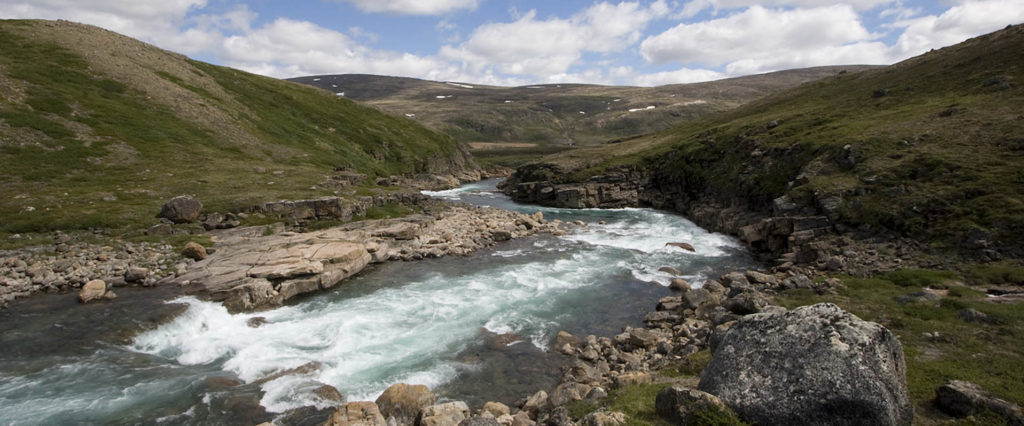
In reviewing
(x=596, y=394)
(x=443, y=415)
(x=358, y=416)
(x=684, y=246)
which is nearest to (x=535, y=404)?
(x=596, y=394)

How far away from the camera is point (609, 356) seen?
20250mm

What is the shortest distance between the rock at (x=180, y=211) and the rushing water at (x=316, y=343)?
44.1 feet

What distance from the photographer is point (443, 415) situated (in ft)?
46.9

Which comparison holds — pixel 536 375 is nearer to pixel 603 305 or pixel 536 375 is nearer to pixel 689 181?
pixel 603 305

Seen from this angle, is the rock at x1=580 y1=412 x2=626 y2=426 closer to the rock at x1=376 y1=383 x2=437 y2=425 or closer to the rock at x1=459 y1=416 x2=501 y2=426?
the rock at x1=459 y1=416 x2=501 y2=426

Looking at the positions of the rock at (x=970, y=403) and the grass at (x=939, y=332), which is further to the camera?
the grass at (x=939, y=332)

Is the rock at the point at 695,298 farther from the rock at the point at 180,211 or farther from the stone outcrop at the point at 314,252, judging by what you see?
the rock at the point at 180,211

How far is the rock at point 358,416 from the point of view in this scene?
1359 centimetres

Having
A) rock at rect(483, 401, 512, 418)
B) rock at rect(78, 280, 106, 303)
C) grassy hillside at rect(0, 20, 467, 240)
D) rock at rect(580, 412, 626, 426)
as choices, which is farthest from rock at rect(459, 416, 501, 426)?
grassy hillside at rect(0, 20, 467, 240)

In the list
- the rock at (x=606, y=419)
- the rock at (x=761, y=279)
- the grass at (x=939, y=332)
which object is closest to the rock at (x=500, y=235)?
the rock at (x=761, y=279)

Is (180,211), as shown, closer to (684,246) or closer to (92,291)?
(92,291)

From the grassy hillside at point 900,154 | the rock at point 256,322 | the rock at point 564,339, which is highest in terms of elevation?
the grassy hillside at point 900,154

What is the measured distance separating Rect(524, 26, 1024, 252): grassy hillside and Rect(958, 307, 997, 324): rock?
36.7 ft

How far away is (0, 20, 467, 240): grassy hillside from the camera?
40.5 meters
